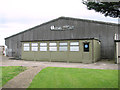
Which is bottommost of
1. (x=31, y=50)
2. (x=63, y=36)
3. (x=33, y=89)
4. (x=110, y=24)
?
(x=33, y=89)

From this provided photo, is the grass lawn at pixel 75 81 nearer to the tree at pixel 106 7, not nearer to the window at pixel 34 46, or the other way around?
the tree at pixel 106 7

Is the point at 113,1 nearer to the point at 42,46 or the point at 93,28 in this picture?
the point at 42,46

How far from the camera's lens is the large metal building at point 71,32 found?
864 inches

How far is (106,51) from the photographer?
872 inches

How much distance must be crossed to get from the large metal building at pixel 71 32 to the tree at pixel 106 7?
476 inches

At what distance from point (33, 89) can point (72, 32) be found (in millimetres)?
19358

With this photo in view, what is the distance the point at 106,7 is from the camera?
695 centimetres

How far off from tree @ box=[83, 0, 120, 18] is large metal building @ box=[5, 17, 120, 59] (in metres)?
12.1

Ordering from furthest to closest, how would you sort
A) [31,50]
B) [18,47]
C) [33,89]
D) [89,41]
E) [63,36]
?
[18,47] → [63,36] → [31,50] → [89,41] → [33,89]

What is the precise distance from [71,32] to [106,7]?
1758 centimetres

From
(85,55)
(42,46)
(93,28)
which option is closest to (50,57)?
(42,46)

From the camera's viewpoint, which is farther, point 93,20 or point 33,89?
point 93,20

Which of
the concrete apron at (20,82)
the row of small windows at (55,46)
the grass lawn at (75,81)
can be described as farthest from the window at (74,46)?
the concrete apron at (20,82)

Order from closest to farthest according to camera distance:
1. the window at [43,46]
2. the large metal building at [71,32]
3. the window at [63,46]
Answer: the window at [63,46] → the window at [43,46] → the large metal building at [71,32]
